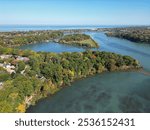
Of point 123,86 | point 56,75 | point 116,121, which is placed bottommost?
Answer: point 123,86

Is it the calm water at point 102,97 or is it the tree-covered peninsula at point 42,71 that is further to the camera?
the calm water at point 102,97

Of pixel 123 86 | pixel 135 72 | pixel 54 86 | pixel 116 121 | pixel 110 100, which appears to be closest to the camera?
pixel 116 121

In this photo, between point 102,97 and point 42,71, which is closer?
point 102,97

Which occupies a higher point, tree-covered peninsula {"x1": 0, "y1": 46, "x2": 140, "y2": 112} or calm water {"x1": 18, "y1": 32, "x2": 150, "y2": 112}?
tree-covered peninsula {"x1": 0, "y1": 46, "x2": 140, "y2": 112}

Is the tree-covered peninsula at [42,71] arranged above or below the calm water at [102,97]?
above

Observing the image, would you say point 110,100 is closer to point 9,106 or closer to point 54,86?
point 54,86

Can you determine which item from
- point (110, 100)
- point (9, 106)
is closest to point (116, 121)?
point (9, 106)

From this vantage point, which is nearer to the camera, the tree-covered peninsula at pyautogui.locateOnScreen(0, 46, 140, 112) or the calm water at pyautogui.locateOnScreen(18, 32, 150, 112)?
the tree-covered peninsula at pyautogui.locateOnScreen(0, 46, 140, 112)

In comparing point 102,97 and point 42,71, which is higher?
point 42,71
